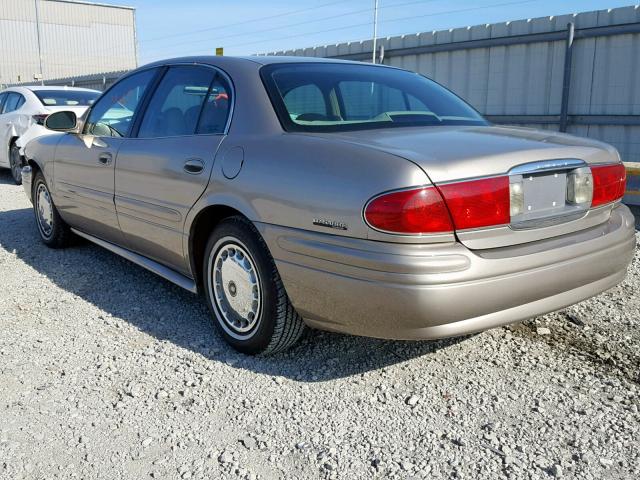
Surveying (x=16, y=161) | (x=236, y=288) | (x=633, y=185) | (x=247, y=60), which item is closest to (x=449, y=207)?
(x=236, y=288)

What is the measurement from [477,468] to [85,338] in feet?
7.43

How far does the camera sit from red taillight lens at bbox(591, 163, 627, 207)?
2.88 metres

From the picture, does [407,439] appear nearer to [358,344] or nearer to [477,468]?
[477,468]

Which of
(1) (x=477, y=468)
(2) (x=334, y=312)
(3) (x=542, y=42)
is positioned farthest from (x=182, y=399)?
(3) (x=542, y=42)

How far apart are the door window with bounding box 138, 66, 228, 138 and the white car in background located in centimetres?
568

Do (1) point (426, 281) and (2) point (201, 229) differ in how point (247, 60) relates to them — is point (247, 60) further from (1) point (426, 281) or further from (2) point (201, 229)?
(1) point (426, 281)

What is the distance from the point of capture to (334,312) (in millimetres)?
2664

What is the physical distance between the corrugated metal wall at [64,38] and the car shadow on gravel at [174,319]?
3973cm

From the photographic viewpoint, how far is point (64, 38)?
45094 mm

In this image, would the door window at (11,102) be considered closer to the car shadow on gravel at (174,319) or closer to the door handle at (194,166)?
the car shadow on gravel at (174,319)

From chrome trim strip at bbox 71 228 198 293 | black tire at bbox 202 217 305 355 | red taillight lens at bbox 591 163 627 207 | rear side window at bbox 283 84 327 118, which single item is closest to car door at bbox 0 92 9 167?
chrome trim strip at bbox 71 228 198 293

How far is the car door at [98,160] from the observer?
4.14 m

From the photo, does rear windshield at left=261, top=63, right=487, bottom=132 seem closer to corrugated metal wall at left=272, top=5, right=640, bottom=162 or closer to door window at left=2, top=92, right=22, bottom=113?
corrugated metal wall at left=272, top=5, right=640, bottom=162

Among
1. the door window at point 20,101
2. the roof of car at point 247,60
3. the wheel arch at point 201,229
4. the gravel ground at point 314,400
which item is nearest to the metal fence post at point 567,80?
the gravel ground at point 314,400
